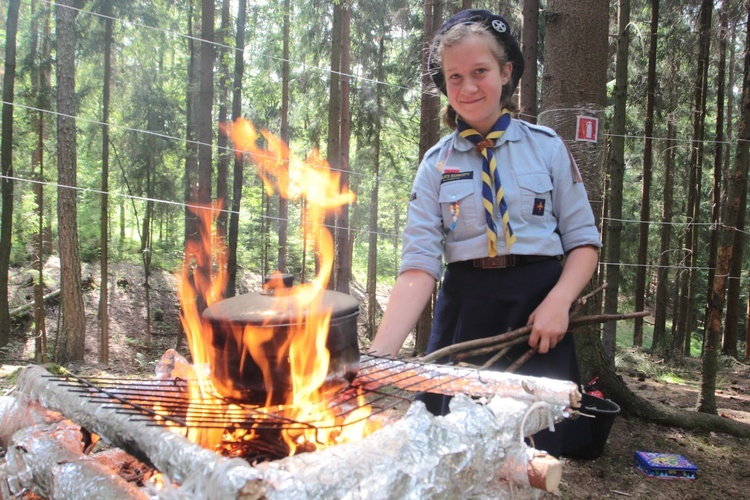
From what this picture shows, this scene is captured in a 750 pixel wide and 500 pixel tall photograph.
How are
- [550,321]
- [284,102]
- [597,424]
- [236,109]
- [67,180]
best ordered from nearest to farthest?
1. [550,321]
2. [597,424]
3. [67,180]
4. [284,102]
5. [236,109]

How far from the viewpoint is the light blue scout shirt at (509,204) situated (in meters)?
1.91

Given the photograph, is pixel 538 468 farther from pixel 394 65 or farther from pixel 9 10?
pixel 394 65

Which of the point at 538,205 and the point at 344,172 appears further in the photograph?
the point at 344,172

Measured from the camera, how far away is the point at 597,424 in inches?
148

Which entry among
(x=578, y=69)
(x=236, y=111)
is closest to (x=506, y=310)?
(x=578, y=69)

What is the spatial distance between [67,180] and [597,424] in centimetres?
1056

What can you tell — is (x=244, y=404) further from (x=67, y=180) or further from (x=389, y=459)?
(x=67, y=180)

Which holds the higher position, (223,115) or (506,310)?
(223,115)

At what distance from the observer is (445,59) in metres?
1.91

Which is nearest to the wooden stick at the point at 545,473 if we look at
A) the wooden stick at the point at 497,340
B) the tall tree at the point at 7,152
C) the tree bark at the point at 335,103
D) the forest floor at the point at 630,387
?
the wooden stick at the point at 497,340

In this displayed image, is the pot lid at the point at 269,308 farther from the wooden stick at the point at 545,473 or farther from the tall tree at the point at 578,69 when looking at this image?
the tall tree at the point at 578,69

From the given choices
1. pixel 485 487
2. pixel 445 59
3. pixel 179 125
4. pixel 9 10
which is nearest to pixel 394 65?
pixel 179 125

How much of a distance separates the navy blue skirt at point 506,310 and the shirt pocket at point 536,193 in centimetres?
19

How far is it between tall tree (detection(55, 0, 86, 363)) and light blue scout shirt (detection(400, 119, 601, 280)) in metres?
10.1
